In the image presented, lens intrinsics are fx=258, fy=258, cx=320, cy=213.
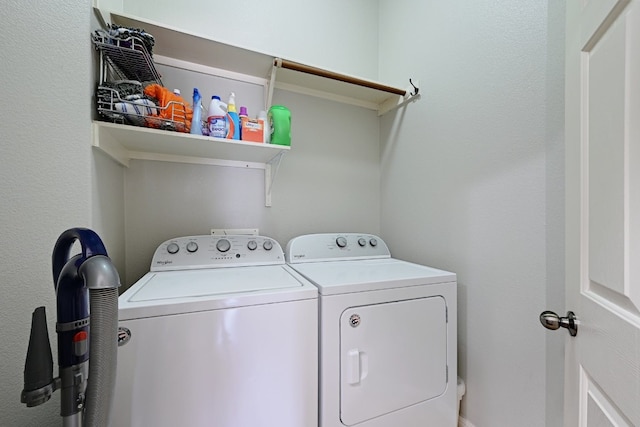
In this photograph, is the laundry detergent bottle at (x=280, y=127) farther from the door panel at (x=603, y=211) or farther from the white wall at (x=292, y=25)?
the door panel at (x=603, y=211)

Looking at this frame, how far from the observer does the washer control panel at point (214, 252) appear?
4.53 feet

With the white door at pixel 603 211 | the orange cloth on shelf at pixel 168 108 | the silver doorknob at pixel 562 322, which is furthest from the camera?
the orange cloth on shelf at pixel 168 108

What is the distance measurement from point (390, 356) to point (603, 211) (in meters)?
0.89

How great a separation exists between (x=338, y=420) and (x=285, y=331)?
1.46 feet

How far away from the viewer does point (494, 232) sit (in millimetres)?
1254

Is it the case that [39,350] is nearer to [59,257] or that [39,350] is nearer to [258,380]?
[59,257]

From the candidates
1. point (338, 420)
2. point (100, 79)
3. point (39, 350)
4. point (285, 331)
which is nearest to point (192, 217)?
point (100, 79)

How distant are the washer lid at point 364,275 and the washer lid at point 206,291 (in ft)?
0.28

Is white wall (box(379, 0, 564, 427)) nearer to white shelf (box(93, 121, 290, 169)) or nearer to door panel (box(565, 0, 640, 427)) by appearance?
door panel (box(565, 0, 640, 427))

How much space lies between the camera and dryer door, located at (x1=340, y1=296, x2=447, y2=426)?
1.06 m

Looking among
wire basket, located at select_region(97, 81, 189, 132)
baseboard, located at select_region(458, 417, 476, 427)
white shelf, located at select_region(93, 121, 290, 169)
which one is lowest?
baseboard, located at select_region(458, 417, 476, 427)

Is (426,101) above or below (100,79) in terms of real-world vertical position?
above

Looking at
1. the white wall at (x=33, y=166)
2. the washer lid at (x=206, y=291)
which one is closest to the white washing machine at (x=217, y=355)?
the washer lid at (x=206, y=291)

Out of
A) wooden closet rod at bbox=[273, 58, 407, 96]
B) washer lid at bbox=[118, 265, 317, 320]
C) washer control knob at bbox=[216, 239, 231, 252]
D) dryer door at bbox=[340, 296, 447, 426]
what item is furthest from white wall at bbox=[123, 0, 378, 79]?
dryer door at bbox=[340, 296, 447, 426]
